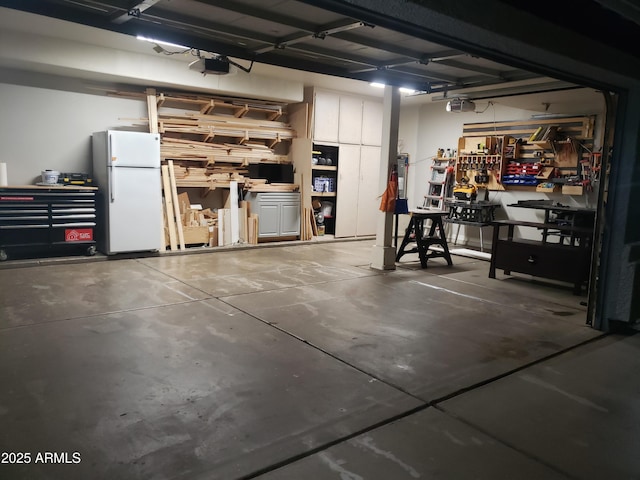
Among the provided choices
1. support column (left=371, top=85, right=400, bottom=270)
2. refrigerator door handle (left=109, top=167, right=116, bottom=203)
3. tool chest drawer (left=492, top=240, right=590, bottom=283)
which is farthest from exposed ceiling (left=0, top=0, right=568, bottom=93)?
refrigerator door handle (left=109, top=167, right=116, bottom=203)

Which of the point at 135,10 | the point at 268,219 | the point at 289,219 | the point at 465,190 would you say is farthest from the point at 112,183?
the point at 465,190

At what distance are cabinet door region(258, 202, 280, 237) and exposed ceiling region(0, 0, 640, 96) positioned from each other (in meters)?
3.38

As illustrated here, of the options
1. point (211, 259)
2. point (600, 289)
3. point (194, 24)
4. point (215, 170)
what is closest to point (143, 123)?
point (215, 170)

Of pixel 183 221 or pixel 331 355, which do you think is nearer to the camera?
pixel 331 355

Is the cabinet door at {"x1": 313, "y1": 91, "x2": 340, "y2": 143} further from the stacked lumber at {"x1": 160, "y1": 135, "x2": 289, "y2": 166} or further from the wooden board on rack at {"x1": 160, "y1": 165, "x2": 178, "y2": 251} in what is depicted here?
the wooden board on rack at {"x1": 160, "y1": 165, "x2": 178, "y2": 251}

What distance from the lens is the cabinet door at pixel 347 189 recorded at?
8.72 m

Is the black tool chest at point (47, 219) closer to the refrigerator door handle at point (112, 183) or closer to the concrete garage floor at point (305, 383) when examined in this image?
the refrigerator door handle at point (112, 183)

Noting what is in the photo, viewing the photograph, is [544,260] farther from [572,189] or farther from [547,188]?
[547,188]

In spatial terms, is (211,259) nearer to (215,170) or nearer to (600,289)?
(215,170)

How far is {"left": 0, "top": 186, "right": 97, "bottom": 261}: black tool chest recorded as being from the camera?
5.62 meters

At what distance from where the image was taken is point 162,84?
6707 millimetres

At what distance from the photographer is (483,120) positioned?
328 inches

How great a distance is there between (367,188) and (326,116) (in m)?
1.61

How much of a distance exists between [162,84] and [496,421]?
616 cm
